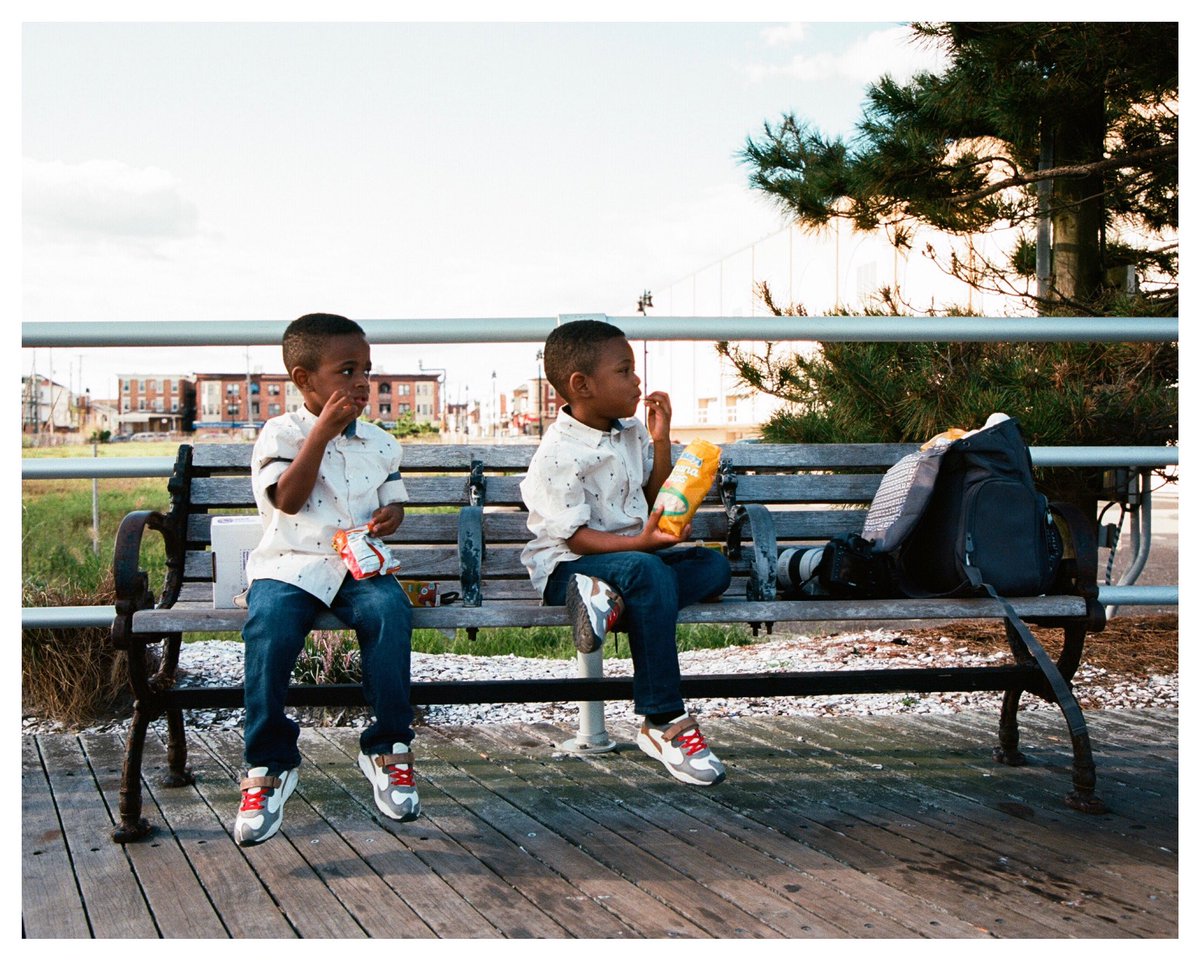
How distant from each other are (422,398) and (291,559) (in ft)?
414

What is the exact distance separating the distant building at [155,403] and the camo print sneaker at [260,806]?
114 metres

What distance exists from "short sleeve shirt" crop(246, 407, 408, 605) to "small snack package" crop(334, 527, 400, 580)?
0.04 metres

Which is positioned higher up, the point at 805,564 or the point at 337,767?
the point at 805,564

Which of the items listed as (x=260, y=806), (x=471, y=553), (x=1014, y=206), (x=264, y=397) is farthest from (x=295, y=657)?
(x=264, y=397)

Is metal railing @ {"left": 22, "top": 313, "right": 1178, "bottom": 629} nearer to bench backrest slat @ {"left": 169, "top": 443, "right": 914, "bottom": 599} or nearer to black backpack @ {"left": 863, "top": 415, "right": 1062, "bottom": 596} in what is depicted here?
bench backrest slat @ {"left": 169, "top": 443, "right": 914, "bottom": 599}

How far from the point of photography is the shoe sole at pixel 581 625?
2768 millimetres

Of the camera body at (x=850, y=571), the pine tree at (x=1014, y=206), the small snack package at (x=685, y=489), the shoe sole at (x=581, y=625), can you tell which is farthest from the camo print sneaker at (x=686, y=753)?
the pine tree at (x=1014, y=206)

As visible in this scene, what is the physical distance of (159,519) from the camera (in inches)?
120

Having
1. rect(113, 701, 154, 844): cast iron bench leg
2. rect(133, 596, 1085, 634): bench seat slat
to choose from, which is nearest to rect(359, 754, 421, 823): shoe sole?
rect(133, 596, 1085, 634): bench seat slat

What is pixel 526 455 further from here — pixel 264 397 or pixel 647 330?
pixel 264 397

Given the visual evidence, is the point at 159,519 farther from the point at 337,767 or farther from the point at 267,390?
the point at 267,390

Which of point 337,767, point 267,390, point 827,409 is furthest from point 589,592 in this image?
point 267,390

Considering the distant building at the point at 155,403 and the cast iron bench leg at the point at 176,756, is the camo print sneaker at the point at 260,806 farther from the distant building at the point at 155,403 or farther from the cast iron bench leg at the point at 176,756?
the distant building at the point at 155,403

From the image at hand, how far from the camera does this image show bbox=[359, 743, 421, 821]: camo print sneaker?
2.67m
